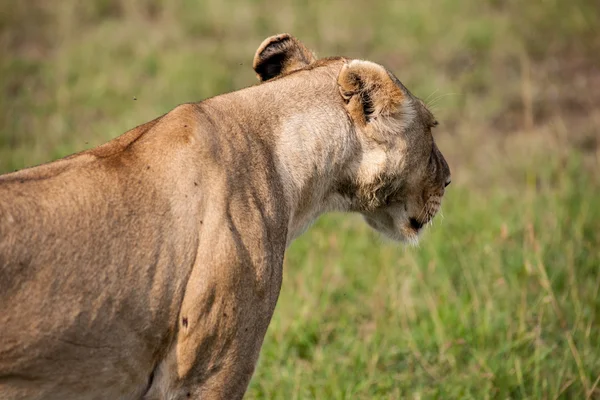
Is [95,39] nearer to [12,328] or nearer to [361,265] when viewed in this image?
[361,265]

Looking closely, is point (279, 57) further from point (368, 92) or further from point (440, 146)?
point (440, 146)

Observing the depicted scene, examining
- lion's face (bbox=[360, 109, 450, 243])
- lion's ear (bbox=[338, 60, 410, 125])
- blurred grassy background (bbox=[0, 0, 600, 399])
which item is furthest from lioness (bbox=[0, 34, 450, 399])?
blurred grassy background (bbox=[0, 0, 600, 399])

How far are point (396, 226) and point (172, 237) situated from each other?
1.23 meters

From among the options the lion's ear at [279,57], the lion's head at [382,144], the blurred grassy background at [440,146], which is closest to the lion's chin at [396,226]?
the lion's head at [382,144]

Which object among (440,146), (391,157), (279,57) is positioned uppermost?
(279,57)

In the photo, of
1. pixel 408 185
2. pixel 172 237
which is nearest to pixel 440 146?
pixel 408 185

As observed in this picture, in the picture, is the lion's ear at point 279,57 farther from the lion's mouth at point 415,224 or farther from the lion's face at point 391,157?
the lion's mouth at point 415,224

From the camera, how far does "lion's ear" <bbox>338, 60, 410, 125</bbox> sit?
329 centimetres

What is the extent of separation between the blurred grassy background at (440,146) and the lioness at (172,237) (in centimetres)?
88

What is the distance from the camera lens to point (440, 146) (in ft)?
23.9

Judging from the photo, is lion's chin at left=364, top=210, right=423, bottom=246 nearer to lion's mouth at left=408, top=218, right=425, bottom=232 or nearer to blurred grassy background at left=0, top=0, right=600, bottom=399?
lion's mouth at left=408, top=218, right=425, bottom=232

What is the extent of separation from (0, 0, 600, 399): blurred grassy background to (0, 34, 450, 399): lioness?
0.88 meters

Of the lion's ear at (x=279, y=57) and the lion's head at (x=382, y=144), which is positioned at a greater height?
the lion's ear at (x=279, y=57)

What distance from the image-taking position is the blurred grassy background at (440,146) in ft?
15.2
